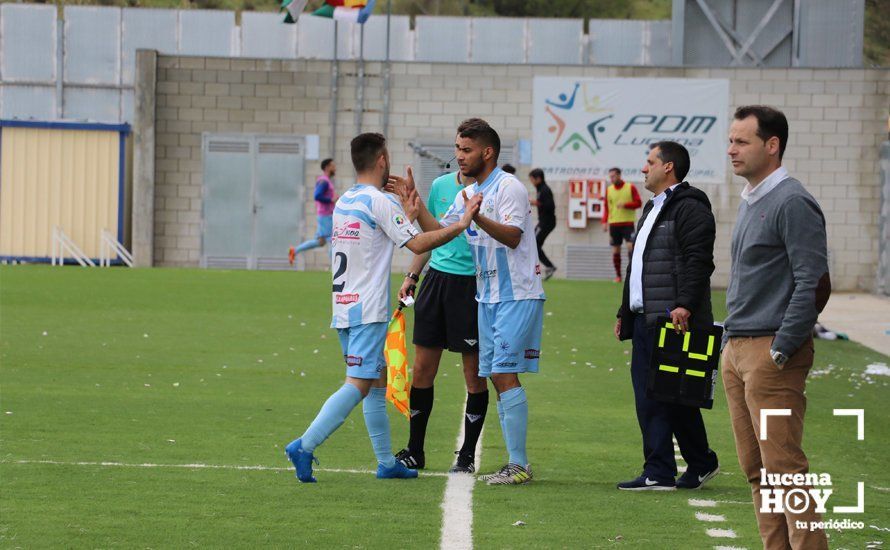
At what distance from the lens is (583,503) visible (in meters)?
7.30

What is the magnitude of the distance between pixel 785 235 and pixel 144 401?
665 cm

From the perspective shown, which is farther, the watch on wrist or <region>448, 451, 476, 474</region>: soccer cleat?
<region>448, 451, 476, 474</region>: soccer cleat

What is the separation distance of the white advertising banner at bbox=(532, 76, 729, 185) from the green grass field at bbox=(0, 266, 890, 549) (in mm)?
11899

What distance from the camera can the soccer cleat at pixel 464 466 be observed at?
8172 mm

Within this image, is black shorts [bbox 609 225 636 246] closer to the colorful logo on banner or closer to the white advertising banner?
the white advertising banner

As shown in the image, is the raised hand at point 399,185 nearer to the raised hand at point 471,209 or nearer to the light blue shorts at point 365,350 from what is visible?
the raised hand at point 471,209

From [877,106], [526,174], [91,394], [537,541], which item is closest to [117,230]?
[526,174]

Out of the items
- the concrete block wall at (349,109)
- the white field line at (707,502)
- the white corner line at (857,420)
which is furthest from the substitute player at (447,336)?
the concrete block wall at (349,109)

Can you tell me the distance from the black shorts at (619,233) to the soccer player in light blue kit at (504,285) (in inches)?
739

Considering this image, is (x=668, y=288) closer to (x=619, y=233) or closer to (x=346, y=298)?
(x=346, y=298)

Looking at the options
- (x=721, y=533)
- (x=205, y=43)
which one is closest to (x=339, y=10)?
(x=205, y=43)

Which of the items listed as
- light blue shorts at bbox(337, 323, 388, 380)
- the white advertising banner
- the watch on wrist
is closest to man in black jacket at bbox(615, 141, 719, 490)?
light blue shorts at bbox(337, 323, 388, 380)

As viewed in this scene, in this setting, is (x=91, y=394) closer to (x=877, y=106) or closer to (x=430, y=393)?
(x=430, y=393)

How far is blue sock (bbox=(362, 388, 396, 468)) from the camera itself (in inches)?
307
